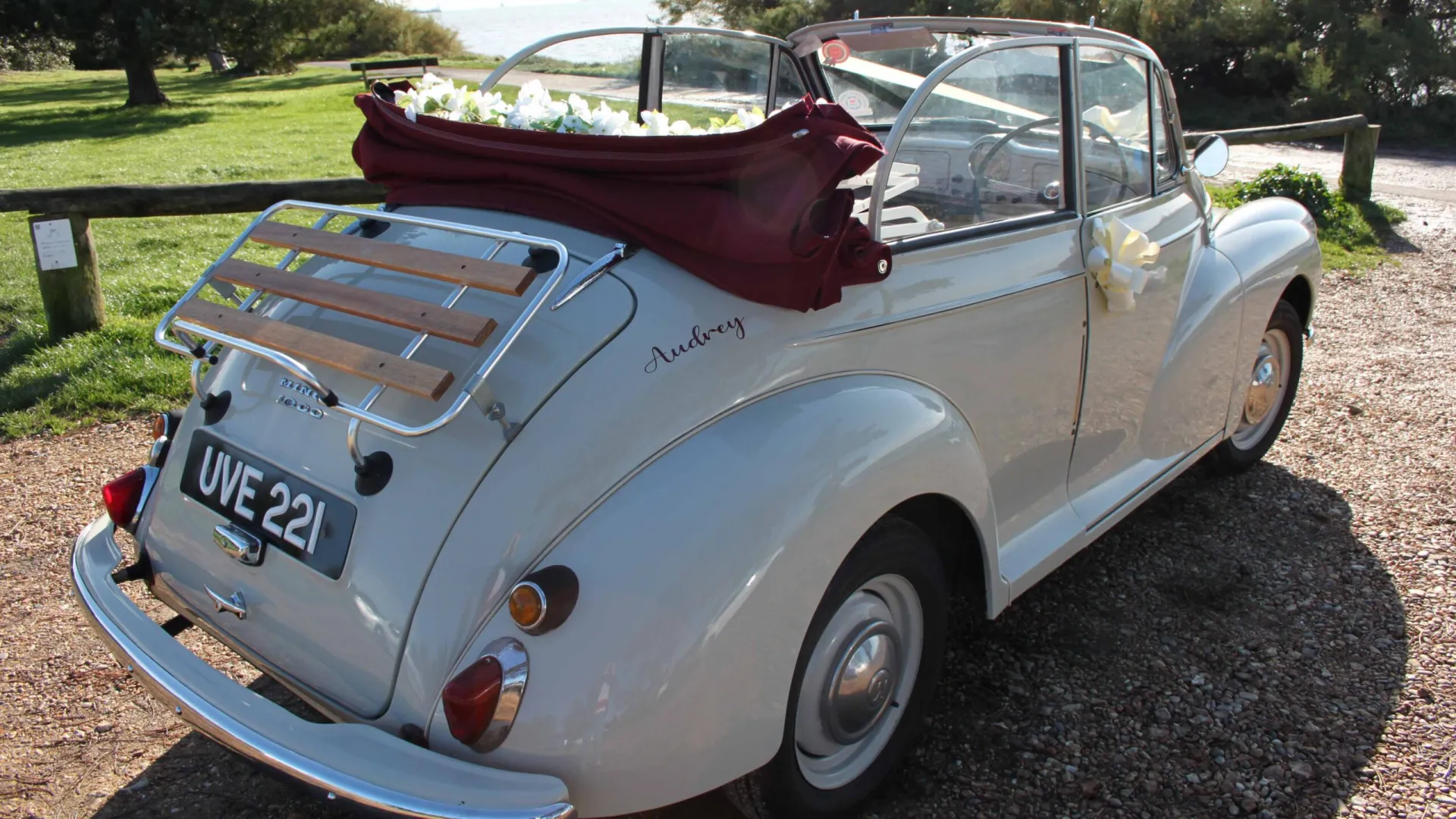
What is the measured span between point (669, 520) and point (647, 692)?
0.32 meters

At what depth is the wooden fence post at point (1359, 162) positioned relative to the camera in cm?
957

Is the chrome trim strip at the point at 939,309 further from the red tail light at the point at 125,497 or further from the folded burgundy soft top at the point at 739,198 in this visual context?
the red tail light at the point at 125,497

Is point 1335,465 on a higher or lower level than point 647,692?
lower

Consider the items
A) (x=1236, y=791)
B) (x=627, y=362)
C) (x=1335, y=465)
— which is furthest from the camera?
(x=1335, y=465)

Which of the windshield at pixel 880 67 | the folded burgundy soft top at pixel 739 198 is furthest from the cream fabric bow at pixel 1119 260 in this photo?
the folded burgundy soft top at pixel 739 198

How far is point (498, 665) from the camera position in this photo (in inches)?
73.7

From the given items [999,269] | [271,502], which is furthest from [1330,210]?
[271,502]

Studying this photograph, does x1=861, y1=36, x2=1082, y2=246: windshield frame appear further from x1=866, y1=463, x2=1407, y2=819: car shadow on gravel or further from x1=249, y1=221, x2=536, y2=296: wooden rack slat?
x1=866, y1=463, x2=1407, y2=819: car shadow on gravel

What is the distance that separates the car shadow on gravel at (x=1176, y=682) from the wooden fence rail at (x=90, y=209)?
4.19 m

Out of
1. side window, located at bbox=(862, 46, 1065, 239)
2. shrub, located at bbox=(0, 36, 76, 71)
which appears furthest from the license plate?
shrub, located at bbox=(0, 36, 76, 71)

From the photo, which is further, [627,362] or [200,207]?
[200,207]

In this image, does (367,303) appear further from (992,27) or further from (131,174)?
(131,174)

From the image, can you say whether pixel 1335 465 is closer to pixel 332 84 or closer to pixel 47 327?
pixel 47 327

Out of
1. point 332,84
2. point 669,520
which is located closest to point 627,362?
point 669,520
